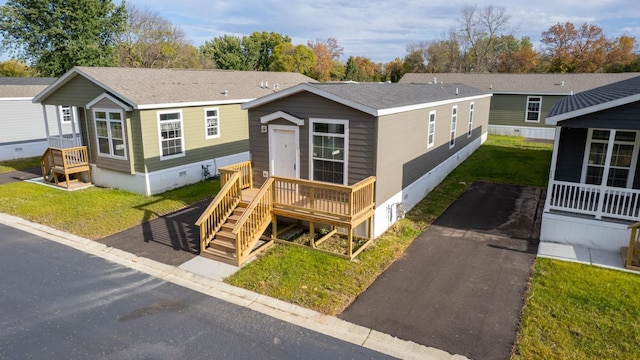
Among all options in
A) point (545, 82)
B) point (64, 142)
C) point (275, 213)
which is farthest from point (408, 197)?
point (545, 82)

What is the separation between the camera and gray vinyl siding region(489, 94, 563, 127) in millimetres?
27750

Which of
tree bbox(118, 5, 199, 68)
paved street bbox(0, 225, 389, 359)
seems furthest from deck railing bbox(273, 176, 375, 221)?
tree bbox(118, 5, 199, 68)

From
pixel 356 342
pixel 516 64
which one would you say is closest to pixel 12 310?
pixel 356 342

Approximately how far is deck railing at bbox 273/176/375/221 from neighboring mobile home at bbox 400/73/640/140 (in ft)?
67.4

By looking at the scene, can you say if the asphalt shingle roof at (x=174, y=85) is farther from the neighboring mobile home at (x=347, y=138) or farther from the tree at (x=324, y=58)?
the tree at (x=324, y=58)

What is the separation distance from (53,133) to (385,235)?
70.4 feet

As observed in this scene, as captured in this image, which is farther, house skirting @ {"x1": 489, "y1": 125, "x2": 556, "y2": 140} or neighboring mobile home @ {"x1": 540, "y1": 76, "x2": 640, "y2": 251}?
house skirting @ {"x1": 489, "y1": 125, "x2": 556, "y2": 140}

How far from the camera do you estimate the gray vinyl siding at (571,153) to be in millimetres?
11047

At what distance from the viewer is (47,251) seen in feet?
32.5

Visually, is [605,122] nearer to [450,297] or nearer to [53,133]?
[450,297]

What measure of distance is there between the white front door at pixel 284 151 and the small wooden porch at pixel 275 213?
0.89 meters

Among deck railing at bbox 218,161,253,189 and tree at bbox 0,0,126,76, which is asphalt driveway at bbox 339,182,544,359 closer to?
deck railing at bbox 218,161,253,189

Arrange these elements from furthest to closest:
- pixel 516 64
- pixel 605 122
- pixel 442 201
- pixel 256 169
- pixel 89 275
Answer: pixel 516 64 → pixel 442 201 → pixel 256 169 → pixel 605 122 → pixel 89 275

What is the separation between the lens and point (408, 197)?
Result: 12.4 metres
